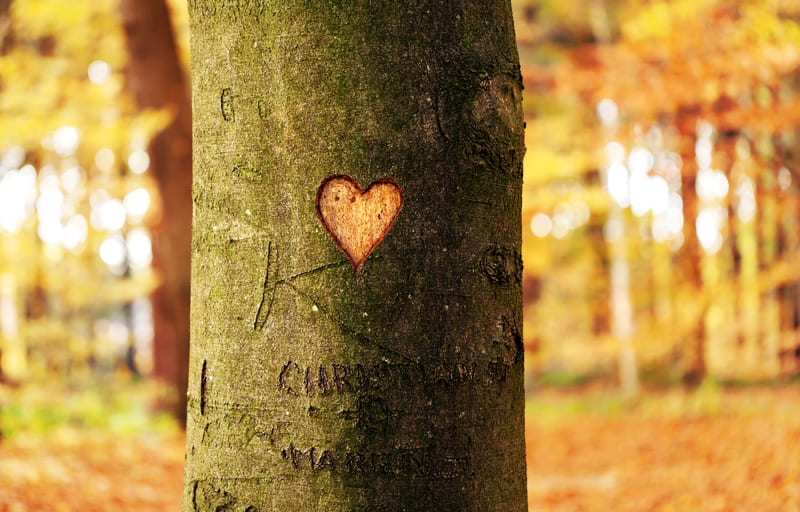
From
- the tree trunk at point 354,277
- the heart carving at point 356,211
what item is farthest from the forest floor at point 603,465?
the heart carving at point 356,211

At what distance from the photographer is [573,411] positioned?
10828 mm

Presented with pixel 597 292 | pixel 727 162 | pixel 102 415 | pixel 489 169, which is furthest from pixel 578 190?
pixel 489 169

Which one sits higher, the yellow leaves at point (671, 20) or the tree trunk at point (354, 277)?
the yellow leaves at point (671, 20)

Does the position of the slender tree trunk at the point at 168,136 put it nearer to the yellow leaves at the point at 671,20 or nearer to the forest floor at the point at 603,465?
the forest floor at the point at 603,465

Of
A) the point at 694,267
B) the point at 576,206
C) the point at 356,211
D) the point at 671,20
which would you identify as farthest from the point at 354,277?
the point at 576,206

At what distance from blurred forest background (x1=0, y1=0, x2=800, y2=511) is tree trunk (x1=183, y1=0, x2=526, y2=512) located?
3.13 meters

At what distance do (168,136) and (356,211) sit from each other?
247 inches

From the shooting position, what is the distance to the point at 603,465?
248 inches

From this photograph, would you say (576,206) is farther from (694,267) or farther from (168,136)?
(168,136)

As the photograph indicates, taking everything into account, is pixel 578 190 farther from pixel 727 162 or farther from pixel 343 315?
pixel 343 315

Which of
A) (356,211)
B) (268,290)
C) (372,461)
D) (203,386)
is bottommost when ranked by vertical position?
(372,461)

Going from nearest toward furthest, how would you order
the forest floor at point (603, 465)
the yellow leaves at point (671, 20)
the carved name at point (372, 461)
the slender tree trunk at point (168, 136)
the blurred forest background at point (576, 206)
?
the carved name at point (372, 461)
the forest floor at point (603, 465)
the blurred forest background at point (576, 206)
the slender tree trunk at point (168, 136)
the yellow leaves at point (671, 20)

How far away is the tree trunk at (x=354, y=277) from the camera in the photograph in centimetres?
101

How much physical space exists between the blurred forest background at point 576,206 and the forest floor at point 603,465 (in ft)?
0.10
